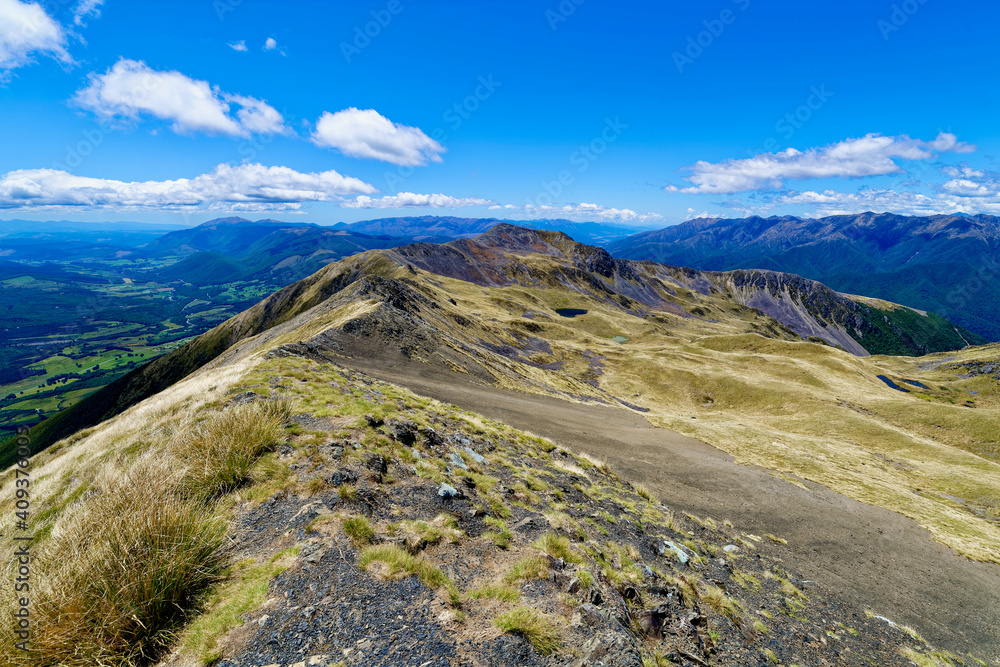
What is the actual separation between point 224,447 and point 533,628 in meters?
9.32

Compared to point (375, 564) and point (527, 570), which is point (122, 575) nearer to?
point (375, 564)

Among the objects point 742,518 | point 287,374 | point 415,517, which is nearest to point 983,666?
point 742,518

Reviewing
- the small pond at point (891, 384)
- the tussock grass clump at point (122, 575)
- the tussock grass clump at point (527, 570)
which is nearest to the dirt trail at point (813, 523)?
the tussock grass clump at point (527, 570)

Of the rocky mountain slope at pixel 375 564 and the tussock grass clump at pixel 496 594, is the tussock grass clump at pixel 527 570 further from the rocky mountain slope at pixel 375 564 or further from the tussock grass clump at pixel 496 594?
the tussock grass clump at pixel 496 594

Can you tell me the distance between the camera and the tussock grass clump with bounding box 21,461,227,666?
504 centimetres

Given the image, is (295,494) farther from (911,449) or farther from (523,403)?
(911,449)

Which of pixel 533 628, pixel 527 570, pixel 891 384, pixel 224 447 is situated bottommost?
pixel 891 384

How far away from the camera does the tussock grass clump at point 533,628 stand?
6785 mm

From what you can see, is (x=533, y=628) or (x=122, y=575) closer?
(x=122, y=575)

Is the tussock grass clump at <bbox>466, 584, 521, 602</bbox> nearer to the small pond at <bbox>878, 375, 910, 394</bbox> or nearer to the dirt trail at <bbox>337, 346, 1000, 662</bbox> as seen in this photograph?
the dirt trail at <bbox>337, 346, 1000, 662</bbox>

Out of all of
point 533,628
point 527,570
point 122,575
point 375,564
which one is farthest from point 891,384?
point 122,575

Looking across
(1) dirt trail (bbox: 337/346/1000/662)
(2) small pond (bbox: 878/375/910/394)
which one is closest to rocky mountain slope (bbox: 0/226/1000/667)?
(1) dirt trail (bbox: 337/346/1000/662)

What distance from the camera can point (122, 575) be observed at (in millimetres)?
5656

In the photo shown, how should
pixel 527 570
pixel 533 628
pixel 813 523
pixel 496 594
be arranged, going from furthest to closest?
pixel 813 523, pixel 527 570, pixel 496 594, pixel 533 628
